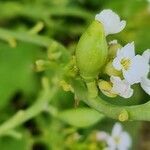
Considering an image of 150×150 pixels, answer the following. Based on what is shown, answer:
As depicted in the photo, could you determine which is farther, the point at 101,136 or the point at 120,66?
the point at 101,136

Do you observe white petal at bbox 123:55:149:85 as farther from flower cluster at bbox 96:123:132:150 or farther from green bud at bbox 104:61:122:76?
flower cluster at bbox 96:123:132:150

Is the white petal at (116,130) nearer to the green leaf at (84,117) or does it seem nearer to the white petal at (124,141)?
the white petal at (124,141)

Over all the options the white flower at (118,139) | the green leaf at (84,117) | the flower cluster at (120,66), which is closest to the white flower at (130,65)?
the flower cluster at (120,66)

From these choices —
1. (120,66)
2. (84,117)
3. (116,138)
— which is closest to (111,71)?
(120,66)

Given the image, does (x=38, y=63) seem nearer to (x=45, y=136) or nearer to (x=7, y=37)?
(x=7, y=37)

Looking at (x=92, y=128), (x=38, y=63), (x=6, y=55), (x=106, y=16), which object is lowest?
(x=92, y=128)

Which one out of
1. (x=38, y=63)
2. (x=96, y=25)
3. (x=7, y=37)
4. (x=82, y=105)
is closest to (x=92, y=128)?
(x=82, y=105)

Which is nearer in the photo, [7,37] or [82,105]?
[7,37]

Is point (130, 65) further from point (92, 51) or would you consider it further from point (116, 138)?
point (116, 138)
